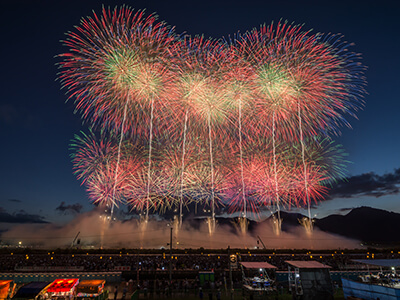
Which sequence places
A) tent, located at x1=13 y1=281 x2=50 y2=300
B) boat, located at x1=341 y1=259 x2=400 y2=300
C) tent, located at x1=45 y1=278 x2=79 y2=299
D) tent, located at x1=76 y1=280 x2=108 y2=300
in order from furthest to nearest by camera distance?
tent, located at x1=76 y1=280 x2=108 y2=300 < tent, located at x1=45 y1=278 x2=79 y2=299 < tent, located at x1=13 y1=281 x2=50 y2=300 < boat, located at x1=341 y1=259 x2=400 y2=300

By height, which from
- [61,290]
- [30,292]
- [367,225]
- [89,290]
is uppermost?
[367,225]

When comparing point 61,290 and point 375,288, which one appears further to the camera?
point 61,290

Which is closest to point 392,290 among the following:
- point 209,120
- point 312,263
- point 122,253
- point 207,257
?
point 312,263

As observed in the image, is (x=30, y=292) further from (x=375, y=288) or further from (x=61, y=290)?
(x=375, y=288)

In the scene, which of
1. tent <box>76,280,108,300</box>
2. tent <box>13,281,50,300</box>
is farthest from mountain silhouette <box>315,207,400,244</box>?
tent <box>13,281,50,300</box>

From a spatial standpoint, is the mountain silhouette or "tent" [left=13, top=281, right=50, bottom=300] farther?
the mountain silhouette

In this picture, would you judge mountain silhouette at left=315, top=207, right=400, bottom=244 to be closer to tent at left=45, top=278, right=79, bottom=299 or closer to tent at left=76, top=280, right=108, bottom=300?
tent at left=76, top=280, right=108, bottom=300

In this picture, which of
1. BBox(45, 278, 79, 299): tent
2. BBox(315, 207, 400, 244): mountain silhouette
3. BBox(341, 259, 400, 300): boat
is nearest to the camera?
BBox(341, 259, 400, 300): boat

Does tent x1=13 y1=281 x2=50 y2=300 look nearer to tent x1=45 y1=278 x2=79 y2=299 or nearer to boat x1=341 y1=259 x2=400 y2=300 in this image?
tent x1=45 y1=278 x2=79 y2=299

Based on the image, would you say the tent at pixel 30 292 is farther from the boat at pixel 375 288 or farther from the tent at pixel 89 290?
the boat at pixel 375 288

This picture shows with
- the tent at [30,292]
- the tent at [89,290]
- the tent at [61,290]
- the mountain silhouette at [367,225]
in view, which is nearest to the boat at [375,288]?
the tent at [89,290]

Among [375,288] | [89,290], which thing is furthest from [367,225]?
[89,290]

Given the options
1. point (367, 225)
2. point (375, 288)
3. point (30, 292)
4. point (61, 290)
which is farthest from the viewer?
point (367, 225)

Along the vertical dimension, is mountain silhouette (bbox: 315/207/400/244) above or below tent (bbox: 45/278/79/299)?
above
